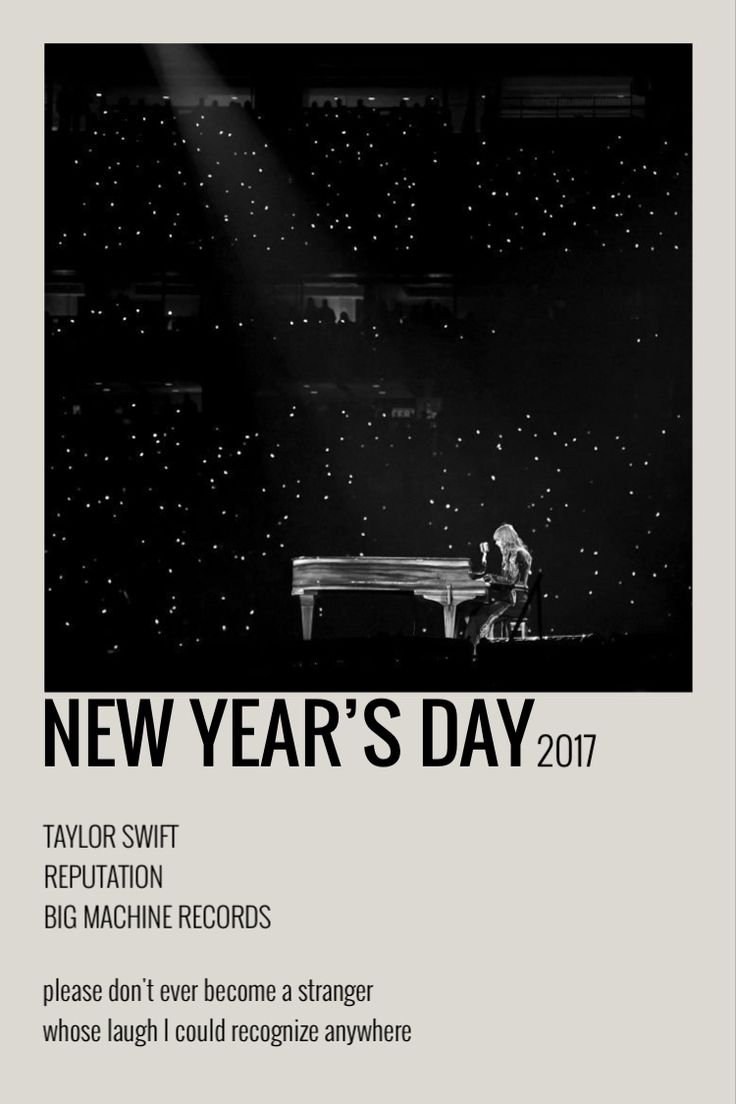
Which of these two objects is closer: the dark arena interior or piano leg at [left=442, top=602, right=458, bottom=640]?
piano leg at [left=442, top=602, right=458, bottom=640]

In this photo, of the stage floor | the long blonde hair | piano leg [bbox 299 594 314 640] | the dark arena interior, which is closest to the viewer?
the stage floor

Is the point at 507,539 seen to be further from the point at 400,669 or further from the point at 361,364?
the point at 361,364

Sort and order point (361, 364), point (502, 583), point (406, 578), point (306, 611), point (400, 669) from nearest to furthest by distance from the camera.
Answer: point (400, 669) < point (502, 583) < point (406, 578) < point (306, 611) < point (361, 364)

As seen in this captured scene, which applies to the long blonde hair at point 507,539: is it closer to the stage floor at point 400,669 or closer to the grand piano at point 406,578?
the grand piano at point 406,578

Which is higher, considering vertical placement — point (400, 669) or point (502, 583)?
point (502, 583)

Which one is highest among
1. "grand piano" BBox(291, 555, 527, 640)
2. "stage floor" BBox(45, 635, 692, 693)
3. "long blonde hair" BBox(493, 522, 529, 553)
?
"long blonde hair" BBox(493, 522, 529, 553)

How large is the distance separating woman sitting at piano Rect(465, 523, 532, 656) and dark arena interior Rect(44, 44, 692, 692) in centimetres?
102

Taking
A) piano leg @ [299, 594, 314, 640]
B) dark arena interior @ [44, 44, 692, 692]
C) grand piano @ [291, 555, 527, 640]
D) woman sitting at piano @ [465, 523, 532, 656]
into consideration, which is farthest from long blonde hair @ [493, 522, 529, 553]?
dark arena interior @ [44, 44, 692, 692]

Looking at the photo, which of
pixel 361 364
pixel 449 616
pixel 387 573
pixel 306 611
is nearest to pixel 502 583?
pixel 449 616

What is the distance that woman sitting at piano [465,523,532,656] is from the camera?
6391 mm

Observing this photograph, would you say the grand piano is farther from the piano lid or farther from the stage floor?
the stage floor

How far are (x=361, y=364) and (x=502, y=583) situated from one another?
2.71 m

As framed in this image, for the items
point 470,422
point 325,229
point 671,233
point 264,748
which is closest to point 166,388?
point 325,229

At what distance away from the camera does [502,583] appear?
20.9 ft
